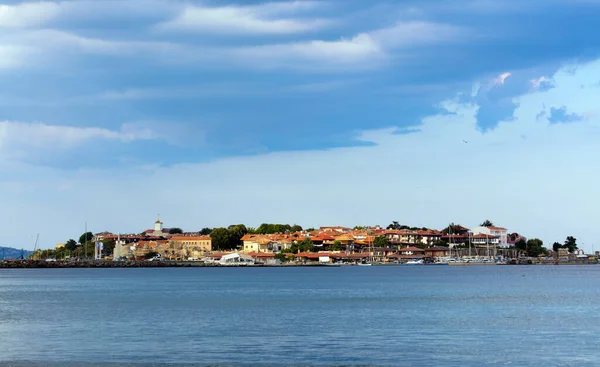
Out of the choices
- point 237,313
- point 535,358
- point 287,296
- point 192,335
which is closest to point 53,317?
point 237,313

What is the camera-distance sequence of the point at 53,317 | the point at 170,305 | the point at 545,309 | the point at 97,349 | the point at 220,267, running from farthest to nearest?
the point at 220,267 → the point at 170,305 → the point at 545,309 → the point at 53,317 → the point at 97,349

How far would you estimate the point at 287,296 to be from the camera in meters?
66.6

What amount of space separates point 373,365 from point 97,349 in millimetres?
11194

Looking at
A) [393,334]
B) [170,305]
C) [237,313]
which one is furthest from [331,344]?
[170,305]

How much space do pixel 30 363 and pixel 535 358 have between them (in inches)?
681

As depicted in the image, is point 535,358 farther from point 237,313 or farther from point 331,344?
point 237,313

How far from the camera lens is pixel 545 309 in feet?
163

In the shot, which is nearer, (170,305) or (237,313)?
(237,313)

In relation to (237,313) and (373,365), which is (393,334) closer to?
(373,365)

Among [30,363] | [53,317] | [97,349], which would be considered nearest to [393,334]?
[97,349]

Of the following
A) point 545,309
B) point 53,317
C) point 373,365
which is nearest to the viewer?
point 373,365

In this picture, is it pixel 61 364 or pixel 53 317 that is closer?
pixel 61 364

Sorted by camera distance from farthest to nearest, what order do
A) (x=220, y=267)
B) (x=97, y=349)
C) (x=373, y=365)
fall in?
(x=220, y=267)
(x=97, y=349)
(x=373, y=365)

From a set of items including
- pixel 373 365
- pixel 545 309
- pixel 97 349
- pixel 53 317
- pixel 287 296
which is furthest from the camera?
pixel 287 296
